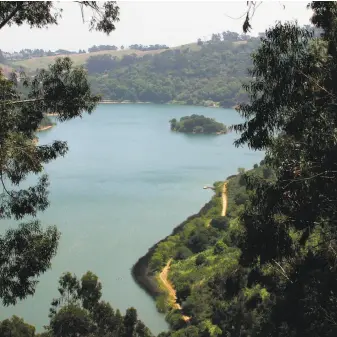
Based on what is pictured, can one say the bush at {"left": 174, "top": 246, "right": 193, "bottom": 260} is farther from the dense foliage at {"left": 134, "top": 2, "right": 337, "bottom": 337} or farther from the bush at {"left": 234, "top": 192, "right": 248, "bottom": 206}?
the dense foliage at {"left": 134, "top": 2, "right": 337, "bottom": 337}

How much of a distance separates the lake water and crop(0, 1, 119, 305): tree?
941cm

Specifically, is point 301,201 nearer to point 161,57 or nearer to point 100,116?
point 100,116

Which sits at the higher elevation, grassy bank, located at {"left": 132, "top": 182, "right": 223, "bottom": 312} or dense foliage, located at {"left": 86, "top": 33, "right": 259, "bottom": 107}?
dense foliage, located at {"left": 86, "top": 33, "right": 259, "bottom": 107}

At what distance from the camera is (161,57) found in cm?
10219

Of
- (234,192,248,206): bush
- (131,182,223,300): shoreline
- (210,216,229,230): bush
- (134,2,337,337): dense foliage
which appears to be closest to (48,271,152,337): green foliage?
(131,182,223,300): shoreline

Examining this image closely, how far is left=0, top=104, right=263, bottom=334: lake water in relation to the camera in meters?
16.7

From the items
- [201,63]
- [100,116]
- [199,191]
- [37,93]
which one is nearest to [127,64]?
[201,63]

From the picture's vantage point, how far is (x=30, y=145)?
4910mm

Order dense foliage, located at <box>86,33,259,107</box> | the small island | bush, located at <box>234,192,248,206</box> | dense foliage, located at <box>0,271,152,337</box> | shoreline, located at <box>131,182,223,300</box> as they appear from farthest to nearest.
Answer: dense foliage, located at <box>86,33,259,107</box> < the small island < bush, located at <box>234,192,248,206</box> < shoreline, located at <box>131,182,223,300</box> < dense foliage, located at <box>0,271,152,337</box>

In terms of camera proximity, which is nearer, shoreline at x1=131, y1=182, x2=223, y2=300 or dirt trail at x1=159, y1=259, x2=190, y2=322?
dirt trail at x1=159, y1=259, x2=190, y2=322

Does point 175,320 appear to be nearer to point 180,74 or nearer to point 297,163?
point 297,163

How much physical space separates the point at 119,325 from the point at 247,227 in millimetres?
6544

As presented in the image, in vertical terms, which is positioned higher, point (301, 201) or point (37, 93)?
point (37, 93)

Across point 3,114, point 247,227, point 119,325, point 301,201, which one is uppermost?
point 3,114
